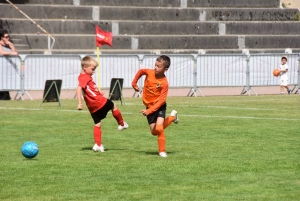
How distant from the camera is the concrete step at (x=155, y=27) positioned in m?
36.1

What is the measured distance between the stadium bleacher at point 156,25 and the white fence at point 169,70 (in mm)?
3343

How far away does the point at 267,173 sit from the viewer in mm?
10938

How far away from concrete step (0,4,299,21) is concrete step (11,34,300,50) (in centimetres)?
164

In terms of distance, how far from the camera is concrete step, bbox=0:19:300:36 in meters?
36.1

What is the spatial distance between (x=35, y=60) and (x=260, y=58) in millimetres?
8926

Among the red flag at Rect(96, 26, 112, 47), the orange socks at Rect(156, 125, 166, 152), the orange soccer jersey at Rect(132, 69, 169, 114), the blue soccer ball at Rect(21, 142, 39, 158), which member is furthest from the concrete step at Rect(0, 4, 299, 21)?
the blue soccer ball at Rect(21, 142, 39, 158)

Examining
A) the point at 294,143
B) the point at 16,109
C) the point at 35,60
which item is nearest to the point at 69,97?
the point at 35,60

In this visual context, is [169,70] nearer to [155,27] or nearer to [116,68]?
[116,68]

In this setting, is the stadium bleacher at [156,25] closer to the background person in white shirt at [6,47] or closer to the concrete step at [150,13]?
the concrete step at [150,13]

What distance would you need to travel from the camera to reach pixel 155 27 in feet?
128

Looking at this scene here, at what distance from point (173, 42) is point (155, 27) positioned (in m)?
1.12

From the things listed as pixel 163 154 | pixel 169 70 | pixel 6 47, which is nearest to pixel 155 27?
pixel 169 70

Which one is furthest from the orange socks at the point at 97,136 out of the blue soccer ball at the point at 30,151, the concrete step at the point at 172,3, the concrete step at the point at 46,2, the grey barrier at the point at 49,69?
the concrete step at the point at 172,3

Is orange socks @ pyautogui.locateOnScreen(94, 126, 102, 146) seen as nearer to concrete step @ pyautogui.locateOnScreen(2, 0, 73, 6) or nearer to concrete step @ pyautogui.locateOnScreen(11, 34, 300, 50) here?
concrete step @ pyautogui.locateOnScreen(11, 34, 300, 50)
